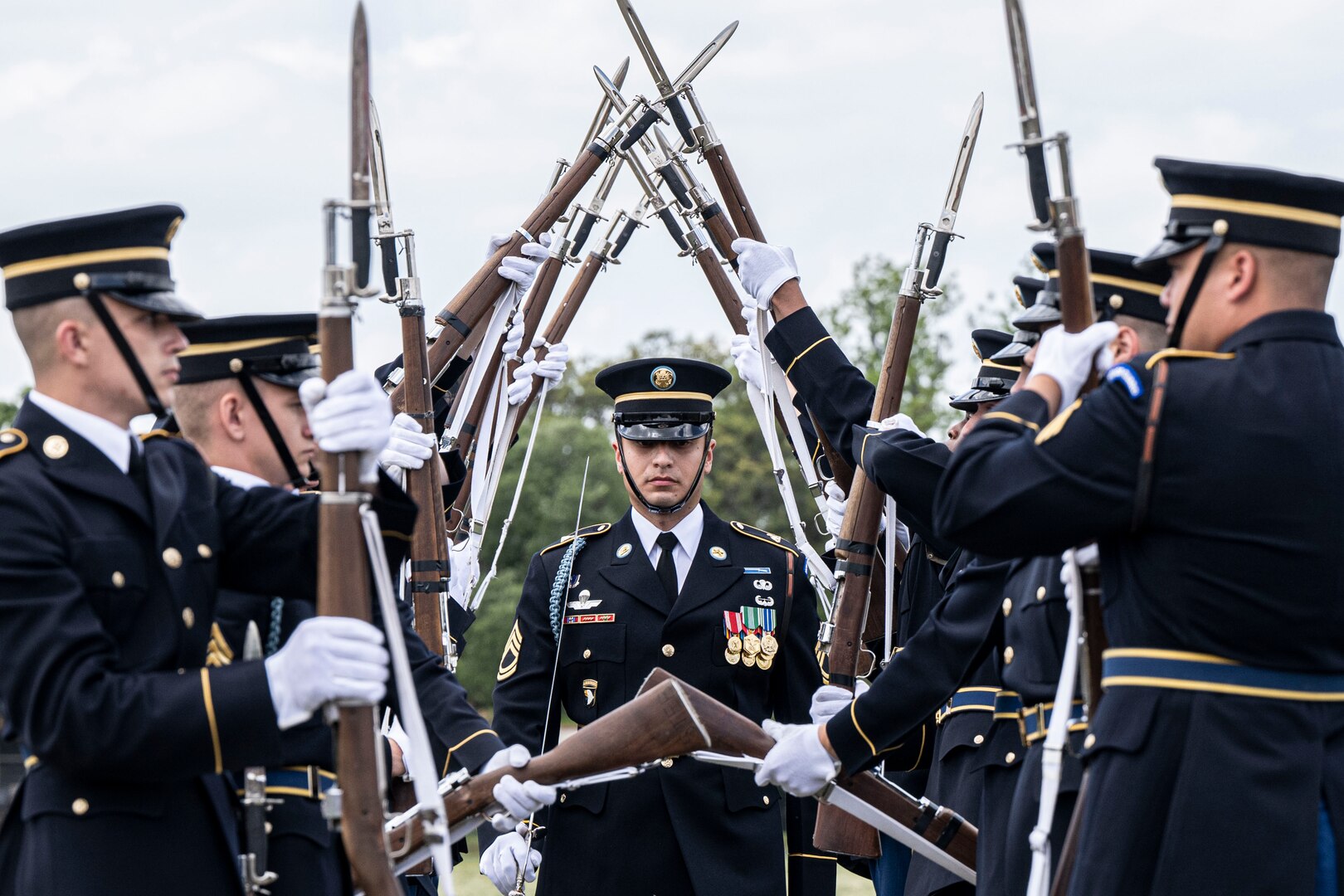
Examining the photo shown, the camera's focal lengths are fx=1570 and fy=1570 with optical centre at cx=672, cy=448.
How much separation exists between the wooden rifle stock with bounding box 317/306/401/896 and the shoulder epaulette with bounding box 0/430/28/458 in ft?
2.72

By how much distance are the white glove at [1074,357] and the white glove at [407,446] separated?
12.4ft

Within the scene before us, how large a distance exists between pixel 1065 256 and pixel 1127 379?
1.38ft

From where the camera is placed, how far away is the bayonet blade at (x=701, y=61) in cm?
792

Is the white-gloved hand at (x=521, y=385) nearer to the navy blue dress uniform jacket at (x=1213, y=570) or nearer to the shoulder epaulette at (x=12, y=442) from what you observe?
the shoulder epaulette at (x=12, y=442)

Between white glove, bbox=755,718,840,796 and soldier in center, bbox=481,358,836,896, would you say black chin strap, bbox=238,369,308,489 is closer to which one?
white glove, bbox=755,718,840,796

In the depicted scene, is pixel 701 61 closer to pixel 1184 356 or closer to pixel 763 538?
pixel 763 538

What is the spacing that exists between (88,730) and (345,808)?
685 mm

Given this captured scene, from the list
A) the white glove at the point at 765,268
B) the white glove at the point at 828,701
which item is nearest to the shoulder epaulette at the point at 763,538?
the white glove at the point at 828,701

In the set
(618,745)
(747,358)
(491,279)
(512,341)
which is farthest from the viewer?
(512,341)

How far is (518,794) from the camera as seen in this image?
586cm

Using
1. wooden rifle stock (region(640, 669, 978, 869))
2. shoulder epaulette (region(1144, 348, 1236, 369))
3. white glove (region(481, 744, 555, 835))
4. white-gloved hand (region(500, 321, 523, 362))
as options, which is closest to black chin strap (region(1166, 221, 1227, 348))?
shoulder epaulette (region(1144, 348, 1236, 369))

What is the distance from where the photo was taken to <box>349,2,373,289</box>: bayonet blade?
4191mm

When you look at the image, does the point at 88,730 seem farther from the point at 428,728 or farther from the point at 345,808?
the point at 428,728

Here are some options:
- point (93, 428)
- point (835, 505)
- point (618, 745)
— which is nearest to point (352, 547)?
point (93, 428)
